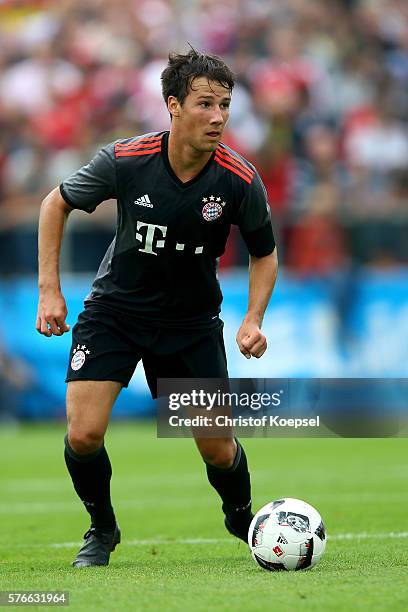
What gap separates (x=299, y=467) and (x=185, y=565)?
218 inches

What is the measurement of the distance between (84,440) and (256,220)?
4.60ft

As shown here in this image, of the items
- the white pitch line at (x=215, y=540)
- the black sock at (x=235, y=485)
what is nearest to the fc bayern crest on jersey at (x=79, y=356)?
the black sock at (x=235, y=485)

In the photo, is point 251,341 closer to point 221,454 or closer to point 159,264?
point 159,264

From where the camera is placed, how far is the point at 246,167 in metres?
5.97

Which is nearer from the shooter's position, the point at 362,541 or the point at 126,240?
the point at 126,240

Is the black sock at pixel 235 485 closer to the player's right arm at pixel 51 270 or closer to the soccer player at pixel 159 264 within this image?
the soccer player at pixel 159 264

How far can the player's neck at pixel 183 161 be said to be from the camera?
5.88m

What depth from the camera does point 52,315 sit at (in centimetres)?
575

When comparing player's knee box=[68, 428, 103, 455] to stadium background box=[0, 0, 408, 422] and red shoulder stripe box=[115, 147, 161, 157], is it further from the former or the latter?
stadium background box=[0, 0, 408, 422]

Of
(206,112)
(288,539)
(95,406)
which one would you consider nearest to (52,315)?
(95,406)

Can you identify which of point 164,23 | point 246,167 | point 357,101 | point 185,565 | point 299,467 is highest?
point 164,23

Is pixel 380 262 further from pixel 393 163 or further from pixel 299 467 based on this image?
pixel 299 467

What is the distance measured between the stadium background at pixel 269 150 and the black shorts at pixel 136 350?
26.9ft

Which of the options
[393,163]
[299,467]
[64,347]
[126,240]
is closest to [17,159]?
[64,347]
